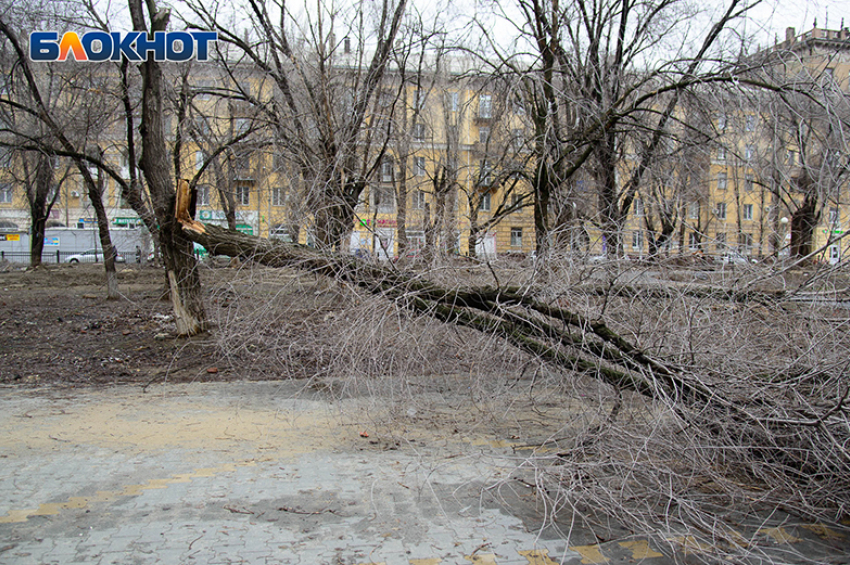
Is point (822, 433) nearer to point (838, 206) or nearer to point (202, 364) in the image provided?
point (838, 206)

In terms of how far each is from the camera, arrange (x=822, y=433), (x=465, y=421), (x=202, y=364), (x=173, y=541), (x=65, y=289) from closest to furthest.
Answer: (x=173, y=541) → (x=822, y=433) → (x=465, y=421) → (x=202, y=364) → (x=65, y=289)

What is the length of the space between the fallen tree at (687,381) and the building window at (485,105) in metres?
5.17

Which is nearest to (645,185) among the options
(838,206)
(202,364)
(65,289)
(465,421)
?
(838,206)

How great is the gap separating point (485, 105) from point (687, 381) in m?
6.90

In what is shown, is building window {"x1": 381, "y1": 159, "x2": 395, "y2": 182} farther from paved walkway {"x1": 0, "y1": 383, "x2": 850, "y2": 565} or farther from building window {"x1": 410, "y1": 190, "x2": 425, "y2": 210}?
paved walkway {"x1": 0, "y1": 383, "x2": 850, "y2": 565}

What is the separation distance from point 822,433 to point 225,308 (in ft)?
19.1

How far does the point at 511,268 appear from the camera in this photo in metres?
5.01

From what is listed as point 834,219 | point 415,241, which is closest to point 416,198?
point 415,241

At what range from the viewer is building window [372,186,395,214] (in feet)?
27.6

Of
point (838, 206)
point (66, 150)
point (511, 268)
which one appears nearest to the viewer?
point (838, 206)

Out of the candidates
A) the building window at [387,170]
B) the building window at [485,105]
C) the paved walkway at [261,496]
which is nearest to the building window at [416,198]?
the building window at [485,105]

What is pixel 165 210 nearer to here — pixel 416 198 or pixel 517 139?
pixel 416 198

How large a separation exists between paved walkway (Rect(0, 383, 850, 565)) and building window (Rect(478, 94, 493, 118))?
5.93 metres

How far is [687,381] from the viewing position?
13.0ft
